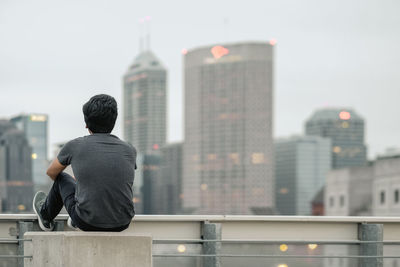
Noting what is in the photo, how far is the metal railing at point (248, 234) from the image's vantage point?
7016 mm

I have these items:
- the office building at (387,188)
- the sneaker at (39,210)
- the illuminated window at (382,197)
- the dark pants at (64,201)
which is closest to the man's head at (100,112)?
the dark pants at (64,201)

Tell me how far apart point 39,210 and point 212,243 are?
1.76 m

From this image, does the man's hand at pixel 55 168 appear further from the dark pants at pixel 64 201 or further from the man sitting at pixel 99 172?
the dark pants at pixel 64 201

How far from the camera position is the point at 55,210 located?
6.51m

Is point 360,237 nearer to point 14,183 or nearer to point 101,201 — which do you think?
point 101,201

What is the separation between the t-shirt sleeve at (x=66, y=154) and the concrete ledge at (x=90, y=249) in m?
0.62

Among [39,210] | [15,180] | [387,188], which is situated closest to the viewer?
[39,210]

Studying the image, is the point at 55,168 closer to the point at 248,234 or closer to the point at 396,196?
the point at 248,234

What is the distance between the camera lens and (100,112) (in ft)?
20.1

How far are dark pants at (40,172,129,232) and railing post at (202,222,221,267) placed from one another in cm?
121

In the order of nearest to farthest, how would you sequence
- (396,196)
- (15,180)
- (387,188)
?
(396,196) < (387,188) < (15,180)

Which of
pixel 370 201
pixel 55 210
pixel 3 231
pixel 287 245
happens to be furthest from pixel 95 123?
pixel 370 201

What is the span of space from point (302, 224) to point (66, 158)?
272 centimetres

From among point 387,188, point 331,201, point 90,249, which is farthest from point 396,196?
point 90,249
